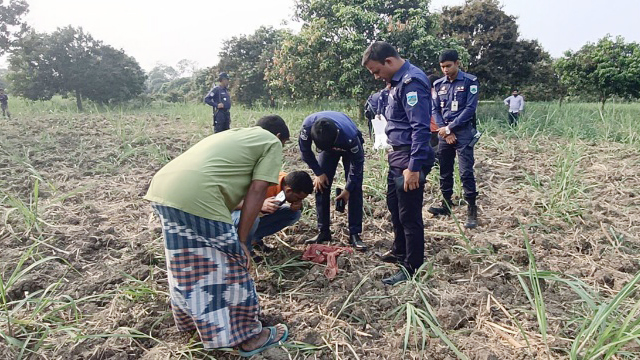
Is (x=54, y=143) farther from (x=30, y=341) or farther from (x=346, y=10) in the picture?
(x=346, y=10)

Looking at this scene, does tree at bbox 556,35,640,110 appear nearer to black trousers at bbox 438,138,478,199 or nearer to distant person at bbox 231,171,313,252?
black trousers at bbox 438,138,478,199

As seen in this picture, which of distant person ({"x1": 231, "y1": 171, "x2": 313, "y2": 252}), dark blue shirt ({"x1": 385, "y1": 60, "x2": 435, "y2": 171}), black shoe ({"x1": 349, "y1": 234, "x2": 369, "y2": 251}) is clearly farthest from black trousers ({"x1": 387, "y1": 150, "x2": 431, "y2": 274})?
distant person ({"x1": 231, "y1": 171, "x2": 313, "y2": 252})

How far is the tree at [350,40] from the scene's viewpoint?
830 cm

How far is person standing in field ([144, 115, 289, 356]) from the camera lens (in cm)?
175

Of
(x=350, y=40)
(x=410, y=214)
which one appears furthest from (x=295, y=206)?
(x=350, y=40)

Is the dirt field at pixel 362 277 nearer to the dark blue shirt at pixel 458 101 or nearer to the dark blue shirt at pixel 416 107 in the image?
the dark blue shirt at pixel 416 107

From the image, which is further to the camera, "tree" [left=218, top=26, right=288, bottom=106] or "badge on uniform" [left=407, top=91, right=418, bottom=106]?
"tree" [left=218, top=26, right=288, bottom=106]

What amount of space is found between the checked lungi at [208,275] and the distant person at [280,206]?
24.8 inches

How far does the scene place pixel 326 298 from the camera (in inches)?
93.0

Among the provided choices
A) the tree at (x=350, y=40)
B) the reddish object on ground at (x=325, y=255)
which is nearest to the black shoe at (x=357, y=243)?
the reddish object on ground at (x=325, y=255)

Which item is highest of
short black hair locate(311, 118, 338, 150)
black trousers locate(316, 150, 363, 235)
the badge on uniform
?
the badge on uniform

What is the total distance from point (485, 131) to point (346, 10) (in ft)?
13.2

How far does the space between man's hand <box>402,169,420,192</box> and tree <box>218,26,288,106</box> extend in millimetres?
15607

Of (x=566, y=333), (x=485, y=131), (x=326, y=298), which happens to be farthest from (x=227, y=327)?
(x=485, y=131)
